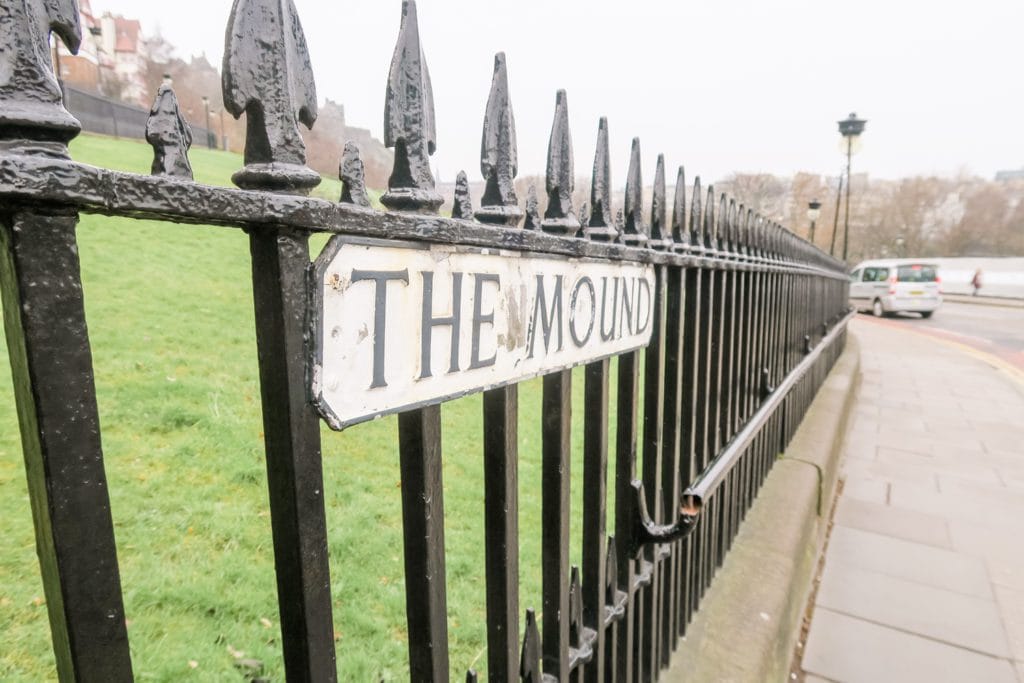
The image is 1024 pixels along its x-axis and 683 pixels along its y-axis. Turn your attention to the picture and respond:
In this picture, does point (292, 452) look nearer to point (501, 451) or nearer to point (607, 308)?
point (501, 451)

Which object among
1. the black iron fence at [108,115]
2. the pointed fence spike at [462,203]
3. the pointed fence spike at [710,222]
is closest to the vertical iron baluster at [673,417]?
the pointed fence spike at [710,222]

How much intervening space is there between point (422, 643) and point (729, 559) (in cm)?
197

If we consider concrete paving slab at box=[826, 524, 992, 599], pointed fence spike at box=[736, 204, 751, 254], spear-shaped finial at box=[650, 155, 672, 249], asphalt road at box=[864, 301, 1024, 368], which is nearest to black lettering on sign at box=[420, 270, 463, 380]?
spear-shaped finial at box=[650, 155, 672, 249]

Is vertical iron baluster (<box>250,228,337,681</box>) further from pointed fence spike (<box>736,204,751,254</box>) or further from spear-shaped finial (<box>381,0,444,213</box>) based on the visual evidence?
pointed fence spike (<box>736,204,751,254</box>)

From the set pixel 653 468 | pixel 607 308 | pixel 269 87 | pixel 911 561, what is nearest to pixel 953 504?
pixel 911 561

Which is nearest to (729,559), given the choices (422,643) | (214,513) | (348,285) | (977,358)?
(422,643)

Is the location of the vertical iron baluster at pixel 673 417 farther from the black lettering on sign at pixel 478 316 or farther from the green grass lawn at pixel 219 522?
the black lettering on sign at pixel 478 316

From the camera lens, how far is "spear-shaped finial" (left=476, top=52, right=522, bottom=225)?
96cm

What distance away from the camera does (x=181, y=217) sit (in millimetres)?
559

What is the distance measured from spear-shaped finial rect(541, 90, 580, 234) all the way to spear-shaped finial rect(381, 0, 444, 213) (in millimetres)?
365

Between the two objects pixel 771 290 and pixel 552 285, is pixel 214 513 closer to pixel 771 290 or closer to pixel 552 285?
pixel 552 285

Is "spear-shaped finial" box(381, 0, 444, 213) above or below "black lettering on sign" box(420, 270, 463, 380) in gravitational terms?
above

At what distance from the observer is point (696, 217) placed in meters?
1.93

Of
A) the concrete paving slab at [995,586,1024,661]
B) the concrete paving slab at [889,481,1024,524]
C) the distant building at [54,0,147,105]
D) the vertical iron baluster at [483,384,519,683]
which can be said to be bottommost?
the concrete paving slab at [889,481,1024,524]
